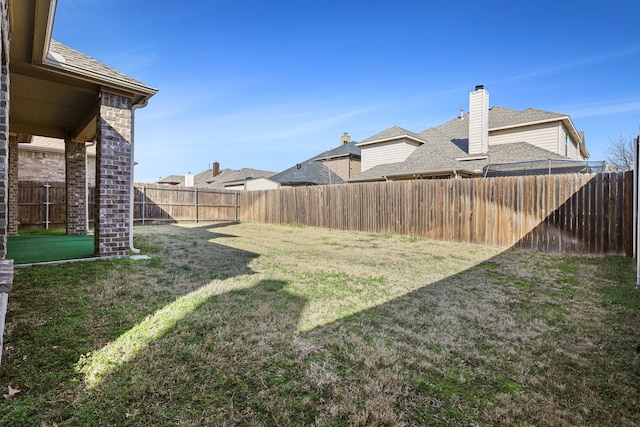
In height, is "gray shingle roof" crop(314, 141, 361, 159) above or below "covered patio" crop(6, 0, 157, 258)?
above

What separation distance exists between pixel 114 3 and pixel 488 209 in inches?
394

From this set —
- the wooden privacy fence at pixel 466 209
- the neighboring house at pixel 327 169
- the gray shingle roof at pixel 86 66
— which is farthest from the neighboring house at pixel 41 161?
the neighboring house at pixel 327 169

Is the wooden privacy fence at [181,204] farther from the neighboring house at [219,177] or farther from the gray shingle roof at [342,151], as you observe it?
the gray shingle roof at [342,151]

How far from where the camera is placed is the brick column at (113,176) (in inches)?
192

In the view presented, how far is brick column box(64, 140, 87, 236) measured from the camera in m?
8.00

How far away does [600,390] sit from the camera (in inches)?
73.5

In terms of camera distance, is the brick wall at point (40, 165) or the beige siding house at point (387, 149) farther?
the beige siding house at point (387, 149)

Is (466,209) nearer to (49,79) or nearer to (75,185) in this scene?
(49,79)

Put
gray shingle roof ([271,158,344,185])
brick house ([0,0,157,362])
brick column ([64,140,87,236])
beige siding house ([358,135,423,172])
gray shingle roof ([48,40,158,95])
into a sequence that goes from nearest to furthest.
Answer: brick house ([0,0,157,362]) → gray shingle roof ([48,40,158,95]) → brick column ([64,140,87,236]) → beige siding house ([358,135,423,172]) → gray shingle roof ([271,158,344,185])

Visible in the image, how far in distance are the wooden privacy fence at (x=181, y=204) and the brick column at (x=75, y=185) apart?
5588mm

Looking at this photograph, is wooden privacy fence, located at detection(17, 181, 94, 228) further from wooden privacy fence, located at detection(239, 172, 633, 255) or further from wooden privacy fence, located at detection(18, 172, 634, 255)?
wooden privacy fence, located at detection(239, 172, 633, 255)

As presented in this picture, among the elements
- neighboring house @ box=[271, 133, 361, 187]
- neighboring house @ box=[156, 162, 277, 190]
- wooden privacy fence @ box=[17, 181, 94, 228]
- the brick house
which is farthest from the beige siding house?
wooden privacy fence @ box=[17, 181, 94, 228]

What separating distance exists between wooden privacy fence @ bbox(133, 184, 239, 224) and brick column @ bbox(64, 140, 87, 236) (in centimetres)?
559

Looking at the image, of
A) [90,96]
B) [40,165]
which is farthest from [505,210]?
[40,165]
